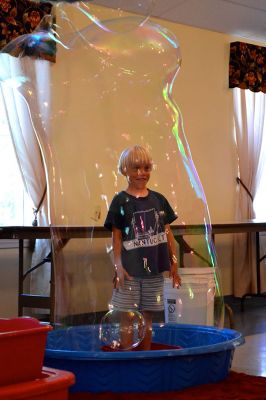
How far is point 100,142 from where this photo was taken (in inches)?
83.1

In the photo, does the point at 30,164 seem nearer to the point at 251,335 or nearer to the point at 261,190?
the point at 251,335

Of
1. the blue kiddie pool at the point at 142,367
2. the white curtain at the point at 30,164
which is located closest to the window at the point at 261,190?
the white curtain at the point at 30,164

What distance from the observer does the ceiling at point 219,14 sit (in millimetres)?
5207

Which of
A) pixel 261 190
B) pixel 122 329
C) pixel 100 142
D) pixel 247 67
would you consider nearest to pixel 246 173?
pixel 261 190

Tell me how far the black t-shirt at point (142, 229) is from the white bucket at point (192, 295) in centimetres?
11

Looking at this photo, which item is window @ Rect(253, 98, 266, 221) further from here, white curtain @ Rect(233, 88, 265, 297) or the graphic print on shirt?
the graphic print on shirt

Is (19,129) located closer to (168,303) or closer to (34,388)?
(168,303)

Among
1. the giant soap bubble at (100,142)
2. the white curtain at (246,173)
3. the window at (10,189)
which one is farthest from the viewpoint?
the white curtain at (246,173)

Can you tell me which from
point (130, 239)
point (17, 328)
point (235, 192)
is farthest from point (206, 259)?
point (235, 192)

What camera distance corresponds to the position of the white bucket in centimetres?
218

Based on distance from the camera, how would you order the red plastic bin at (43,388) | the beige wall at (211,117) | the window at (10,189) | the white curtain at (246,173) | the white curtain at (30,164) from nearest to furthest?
1. the red plastic bin at (43,388)
2. the white curtain at (30,164)
3. the window at (10,189)
4. the beige wall at (211,117)
5. the white curtain at (246,173)

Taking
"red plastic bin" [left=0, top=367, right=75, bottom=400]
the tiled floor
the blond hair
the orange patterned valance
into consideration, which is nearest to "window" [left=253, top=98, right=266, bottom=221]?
the orange patterned valance

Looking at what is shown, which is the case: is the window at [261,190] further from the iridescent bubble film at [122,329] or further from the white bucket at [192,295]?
the iridescent bubble film at [122,329]

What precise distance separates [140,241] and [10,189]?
303cm
